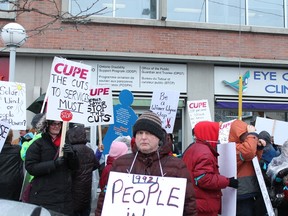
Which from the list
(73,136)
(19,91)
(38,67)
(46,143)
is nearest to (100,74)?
(38,67)

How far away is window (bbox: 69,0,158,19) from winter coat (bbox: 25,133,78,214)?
8258 mm

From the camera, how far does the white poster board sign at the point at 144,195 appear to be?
2779 millimetres

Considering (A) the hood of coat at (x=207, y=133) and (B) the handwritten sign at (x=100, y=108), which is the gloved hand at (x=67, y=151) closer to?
(A) the hood of coat at (x=207, y=133)

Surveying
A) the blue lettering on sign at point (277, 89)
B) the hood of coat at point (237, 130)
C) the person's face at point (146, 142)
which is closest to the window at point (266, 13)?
the blue lettering on sign at point (277, 89)

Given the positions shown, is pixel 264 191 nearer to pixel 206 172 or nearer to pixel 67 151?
pixel 206 172

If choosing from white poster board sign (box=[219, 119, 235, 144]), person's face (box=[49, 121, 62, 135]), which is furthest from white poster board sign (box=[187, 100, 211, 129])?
person's face (box=[49, 121, 62, 135])

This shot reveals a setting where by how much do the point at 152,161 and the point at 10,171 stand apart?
8.32ft

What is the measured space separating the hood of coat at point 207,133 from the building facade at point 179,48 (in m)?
7.56

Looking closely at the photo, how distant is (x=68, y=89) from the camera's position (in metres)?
4.58

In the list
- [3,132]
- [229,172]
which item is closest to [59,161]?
[3,132]

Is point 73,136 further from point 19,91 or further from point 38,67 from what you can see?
point 38,67

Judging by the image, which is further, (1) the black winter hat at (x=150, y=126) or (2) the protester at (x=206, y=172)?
(2) the protester at (x=206, y=172)

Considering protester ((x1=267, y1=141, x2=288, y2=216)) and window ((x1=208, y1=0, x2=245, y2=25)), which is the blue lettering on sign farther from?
protester ((x1=267, y1=141, x2=288, y2=216))

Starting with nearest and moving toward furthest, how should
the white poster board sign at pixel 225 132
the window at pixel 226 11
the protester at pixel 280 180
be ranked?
the protester at pixel 280 180 → the white poster board sign at pixel 225 132 → the window at pixel 226 11
